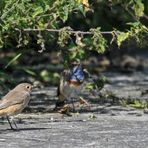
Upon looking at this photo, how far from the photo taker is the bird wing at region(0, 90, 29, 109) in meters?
9.04

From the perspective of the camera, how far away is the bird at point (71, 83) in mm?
11234

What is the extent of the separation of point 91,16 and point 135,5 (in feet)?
14.3

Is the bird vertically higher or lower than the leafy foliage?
lower

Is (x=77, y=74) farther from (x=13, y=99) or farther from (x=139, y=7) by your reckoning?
(x=13, y=99)

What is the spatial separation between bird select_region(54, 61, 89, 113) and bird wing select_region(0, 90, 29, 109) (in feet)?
5.83

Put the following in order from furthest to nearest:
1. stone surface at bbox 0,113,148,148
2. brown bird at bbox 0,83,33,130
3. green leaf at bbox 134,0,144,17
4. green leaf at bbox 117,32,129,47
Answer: green leaf at bbox 134,0,144,17 < green leaf at bbox 117,32,129,47 < brown bird at bbox 0,83,33,130 < stone surface at bbox 0,113,148,148

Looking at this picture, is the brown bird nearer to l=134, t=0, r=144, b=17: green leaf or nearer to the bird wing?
the bird wing

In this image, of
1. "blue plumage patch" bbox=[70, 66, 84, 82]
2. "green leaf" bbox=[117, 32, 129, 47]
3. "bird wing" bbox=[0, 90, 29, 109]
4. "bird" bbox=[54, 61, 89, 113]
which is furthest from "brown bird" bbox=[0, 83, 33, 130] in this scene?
"blue plumage patch" bbox=[70, 66, 84, 82]

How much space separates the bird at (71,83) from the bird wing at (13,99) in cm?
178

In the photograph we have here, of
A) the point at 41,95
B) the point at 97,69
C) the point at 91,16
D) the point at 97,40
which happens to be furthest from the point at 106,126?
the point at 97,69

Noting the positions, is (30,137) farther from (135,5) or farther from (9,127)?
(135,5)

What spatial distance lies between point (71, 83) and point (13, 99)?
2.25 m

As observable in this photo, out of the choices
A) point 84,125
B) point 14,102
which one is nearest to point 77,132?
point 84,125

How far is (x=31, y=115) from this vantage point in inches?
408
